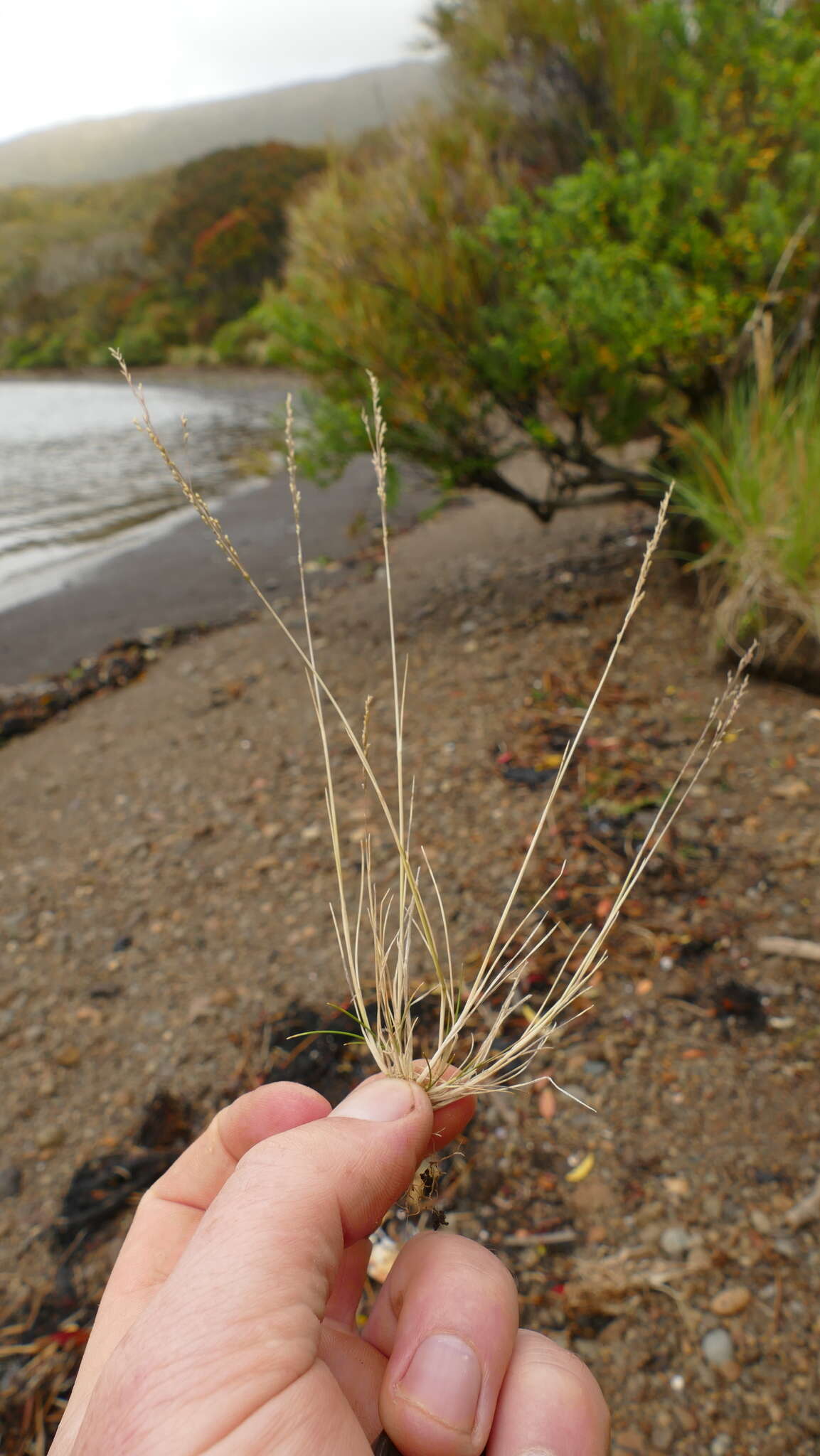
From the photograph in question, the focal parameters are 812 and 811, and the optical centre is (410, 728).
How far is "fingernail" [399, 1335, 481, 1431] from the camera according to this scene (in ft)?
2.95

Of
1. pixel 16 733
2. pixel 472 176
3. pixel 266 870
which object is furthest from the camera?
pixel 16 733

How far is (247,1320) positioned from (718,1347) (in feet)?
3.91

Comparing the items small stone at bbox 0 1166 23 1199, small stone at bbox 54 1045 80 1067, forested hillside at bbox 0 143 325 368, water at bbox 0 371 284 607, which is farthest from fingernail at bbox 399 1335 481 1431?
forested hillside at bbox 0 143 325 368

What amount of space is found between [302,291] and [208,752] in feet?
7.87

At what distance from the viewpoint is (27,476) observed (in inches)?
441

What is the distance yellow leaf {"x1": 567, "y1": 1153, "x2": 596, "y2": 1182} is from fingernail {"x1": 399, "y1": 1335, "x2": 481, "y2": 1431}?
0.94 metres

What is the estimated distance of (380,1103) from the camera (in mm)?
1068

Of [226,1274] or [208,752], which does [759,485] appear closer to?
[208,752]

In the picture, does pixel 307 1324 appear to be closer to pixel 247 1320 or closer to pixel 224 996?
pixel 247 1320

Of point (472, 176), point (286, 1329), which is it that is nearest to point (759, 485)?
point (472, 176)

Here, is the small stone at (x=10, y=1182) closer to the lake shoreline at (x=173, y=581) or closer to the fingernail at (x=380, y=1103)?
the fingernail at (x=380, y=1103)

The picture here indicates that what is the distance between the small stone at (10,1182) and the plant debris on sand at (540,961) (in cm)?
1

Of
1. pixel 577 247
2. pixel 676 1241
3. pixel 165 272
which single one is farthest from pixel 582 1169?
pixel 165 272

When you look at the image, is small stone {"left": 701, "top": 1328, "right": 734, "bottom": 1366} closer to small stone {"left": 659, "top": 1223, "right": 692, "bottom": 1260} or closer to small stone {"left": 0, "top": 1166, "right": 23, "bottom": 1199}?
small stone {"left": 659, "top": 1223, "right": 692, "bottom": 1260}
